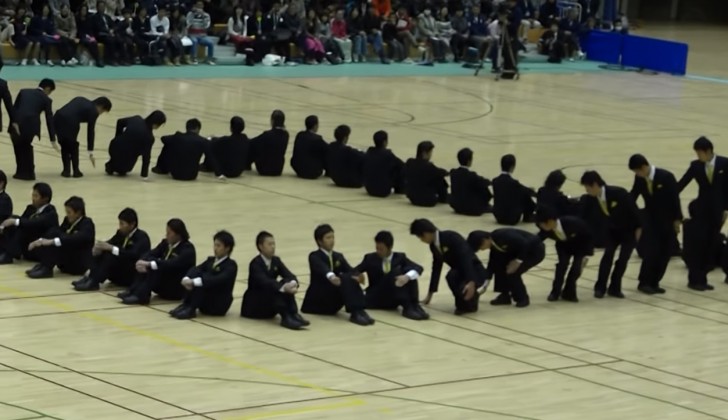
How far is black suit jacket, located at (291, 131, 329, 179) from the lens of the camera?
23.1m

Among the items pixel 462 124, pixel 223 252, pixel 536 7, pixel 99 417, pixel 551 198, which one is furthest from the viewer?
pixel 536 7

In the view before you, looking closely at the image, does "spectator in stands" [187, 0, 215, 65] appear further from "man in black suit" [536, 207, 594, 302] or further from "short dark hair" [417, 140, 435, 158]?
"man in black suit" [536, 207, 594, 302]

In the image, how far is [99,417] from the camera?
11867mm

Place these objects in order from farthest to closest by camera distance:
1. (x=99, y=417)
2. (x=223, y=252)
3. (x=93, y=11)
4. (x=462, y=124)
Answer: (x=93, y=11)
(x=462, y=124)
(x=223, y=252)
(x=99, y=417)

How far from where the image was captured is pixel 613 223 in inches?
666

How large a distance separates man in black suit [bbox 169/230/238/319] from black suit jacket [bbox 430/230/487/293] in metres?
2.12

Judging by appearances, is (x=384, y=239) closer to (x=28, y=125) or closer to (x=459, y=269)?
(x=459, y=269)

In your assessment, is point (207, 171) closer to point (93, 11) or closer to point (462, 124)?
point (462, 124)

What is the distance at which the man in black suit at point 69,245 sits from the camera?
53.0 ft

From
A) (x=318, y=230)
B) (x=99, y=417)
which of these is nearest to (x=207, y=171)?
(x=318, y=230)

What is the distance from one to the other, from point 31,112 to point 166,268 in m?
6.86

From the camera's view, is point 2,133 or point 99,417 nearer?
point 99,417

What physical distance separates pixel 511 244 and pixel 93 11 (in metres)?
21.4

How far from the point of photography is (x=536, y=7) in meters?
45.6
